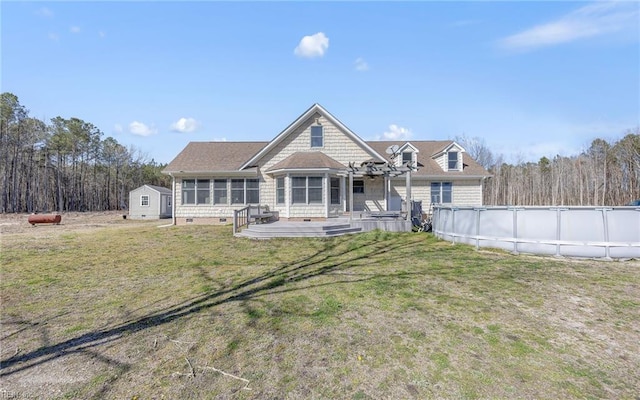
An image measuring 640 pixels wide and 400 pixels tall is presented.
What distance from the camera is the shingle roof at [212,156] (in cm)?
1853

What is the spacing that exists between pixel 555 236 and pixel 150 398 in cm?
1060

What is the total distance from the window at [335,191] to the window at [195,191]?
784 centimetres

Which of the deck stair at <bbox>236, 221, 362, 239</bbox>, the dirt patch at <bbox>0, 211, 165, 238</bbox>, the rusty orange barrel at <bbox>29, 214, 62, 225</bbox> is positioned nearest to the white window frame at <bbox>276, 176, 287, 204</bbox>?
the deck stair at <bbox>236, 221, 362, 239</bbox>

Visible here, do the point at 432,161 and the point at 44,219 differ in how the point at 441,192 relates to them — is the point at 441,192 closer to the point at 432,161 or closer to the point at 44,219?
the point at 432,161

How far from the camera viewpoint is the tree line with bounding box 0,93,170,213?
121ft

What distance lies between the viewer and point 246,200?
18.5 metres

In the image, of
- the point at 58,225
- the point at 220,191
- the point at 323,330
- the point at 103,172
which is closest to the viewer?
the point at 323,330

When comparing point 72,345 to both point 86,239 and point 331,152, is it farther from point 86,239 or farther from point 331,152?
point 331,152

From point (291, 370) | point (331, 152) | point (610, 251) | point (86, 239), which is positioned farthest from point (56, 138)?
point (610, 251)

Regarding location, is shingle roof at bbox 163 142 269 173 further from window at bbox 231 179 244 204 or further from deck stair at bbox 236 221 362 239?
deck stair at bbox 236 221 362 239

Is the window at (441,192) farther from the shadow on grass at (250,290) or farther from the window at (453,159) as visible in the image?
the shadow on grass at (250,290)

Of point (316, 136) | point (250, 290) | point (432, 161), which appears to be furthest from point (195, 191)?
point (432, 161)

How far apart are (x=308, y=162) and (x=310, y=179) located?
96 cm

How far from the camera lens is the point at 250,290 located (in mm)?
6059
